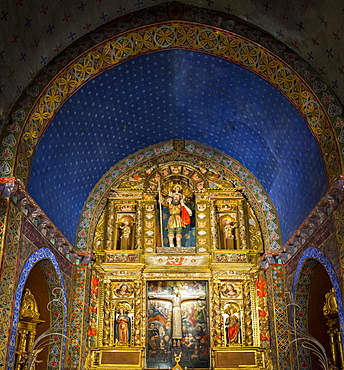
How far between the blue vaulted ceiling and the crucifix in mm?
3174

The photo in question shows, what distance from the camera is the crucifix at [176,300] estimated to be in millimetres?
15039

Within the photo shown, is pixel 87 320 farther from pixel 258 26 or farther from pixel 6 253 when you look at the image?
pixel 258 26

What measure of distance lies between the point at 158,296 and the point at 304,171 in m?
5.83

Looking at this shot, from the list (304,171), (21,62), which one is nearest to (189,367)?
(304,171)

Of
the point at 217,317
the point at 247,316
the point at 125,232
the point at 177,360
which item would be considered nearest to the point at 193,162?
the point at 125,232

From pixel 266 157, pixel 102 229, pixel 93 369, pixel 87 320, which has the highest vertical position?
pixel 266 157

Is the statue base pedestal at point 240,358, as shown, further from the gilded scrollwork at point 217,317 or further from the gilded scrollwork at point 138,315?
the gilded scrollwork at point 138,315

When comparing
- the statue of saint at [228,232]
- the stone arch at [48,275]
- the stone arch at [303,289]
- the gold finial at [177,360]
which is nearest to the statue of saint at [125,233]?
the stone arch at [48,275]

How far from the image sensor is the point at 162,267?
51.5 feet

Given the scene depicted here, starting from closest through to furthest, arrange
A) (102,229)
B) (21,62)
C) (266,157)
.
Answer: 1. (21,62)
2. (266,157)
3. (102,229)

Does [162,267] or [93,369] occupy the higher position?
[162,267]

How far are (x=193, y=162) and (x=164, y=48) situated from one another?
5101 millimetres

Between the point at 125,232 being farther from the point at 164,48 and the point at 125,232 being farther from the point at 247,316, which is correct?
the point at 164,48

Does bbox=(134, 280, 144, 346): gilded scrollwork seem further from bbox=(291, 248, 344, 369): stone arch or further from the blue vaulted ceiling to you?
bbox=(291, 248, 344, 369): stone arch
